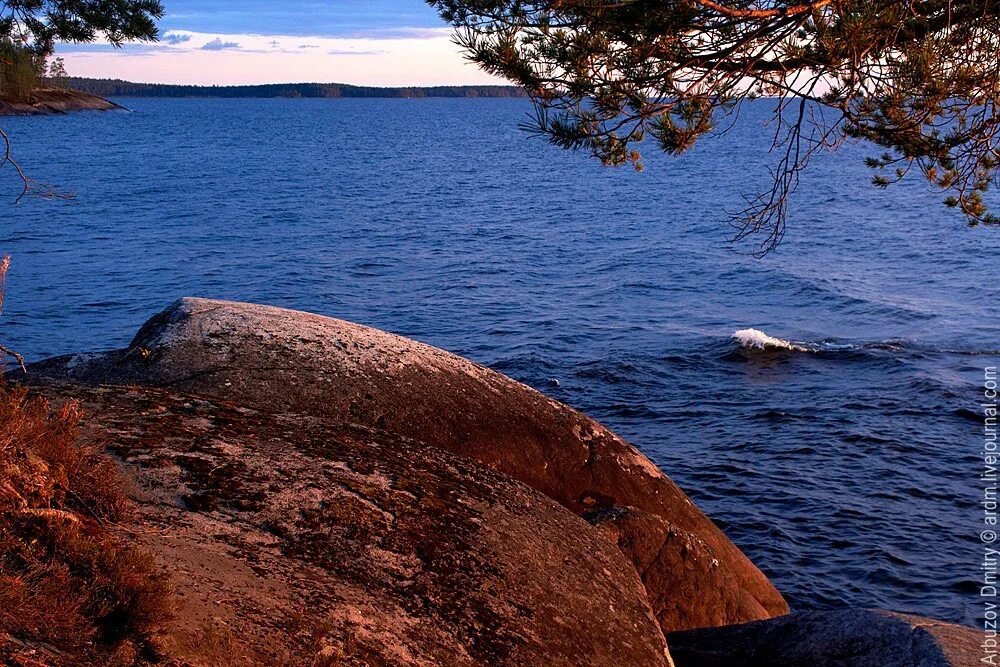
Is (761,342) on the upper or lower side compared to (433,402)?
lower

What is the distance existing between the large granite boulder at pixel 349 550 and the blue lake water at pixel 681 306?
5.33 m

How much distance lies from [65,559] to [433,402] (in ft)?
12.1

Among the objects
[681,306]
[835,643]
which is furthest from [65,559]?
[681,306]

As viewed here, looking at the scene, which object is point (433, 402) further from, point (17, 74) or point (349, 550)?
point (17, 74)

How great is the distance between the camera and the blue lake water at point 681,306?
11305 mm

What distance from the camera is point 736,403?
601 inches

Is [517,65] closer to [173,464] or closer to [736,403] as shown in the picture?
[173,464]

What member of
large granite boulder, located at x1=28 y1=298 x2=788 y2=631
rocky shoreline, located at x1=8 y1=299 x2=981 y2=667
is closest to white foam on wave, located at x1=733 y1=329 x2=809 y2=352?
rocky shoreline, located at x1=8 y1=299 x2=981 y2=667

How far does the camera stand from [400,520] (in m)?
A: 4.55

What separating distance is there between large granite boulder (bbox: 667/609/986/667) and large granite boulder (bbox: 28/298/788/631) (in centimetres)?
55

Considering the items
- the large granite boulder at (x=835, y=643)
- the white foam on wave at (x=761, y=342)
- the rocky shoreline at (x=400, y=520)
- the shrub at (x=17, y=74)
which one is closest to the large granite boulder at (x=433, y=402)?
the rocky shoreline at (x=400, y=520)

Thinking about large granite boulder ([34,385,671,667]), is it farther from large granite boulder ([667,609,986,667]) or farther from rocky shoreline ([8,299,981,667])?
large granite boulder ([667,609,986,667])

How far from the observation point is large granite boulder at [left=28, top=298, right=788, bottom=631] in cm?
649

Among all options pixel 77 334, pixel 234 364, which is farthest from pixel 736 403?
pixel 77 334
